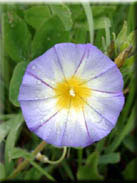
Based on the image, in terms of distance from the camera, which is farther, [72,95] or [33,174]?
[33,174]

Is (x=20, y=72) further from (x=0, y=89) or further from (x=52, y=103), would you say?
(x=0, y=89)

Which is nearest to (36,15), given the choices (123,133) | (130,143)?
(123,133)

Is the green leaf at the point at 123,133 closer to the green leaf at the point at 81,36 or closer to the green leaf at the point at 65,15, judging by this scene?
the green leaf at the point at 81,36

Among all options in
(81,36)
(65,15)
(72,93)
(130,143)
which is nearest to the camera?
(72,93)

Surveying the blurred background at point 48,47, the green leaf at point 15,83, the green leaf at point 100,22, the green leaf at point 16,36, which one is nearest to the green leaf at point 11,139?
the blurred background at point 48,47

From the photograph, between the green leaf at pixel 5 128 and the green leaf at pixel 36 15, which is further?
the green leaf at pixel 36 15

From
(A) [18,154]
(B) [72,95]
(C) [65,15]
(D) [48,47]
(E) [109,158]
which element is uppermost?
(C) [65,15]

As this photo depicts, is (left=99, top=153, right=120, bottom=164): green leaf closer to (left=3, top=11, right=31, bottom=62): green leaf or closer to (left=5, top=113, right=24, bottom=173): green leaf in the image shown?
(left=5, top=113, right=24, bottom=173): green leaf

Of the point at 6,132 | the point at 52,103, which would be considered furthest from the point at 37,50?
the point at 6,132

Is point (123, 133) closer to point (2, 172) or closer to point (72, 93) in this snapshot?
point (72, 93)
